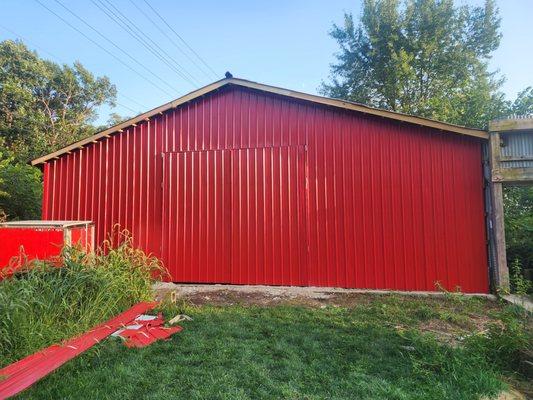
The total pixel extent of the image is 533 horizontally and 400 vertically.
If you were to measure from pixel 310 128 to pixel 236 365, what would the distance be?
4.96 meters

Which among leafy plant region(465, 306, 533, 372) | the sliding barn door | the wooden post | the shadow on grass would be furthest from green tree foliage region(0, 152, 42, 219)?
leafy plant region(465, 306, 533, 372)

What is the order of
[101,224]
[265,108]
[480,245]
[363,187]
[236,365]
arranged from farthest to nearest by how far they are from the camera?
[101,224] < [265,108] < [363,187] < [480,245] < [236,365]

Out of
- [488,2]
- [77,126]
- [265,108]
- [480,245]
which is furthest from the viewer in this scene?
[77,126]

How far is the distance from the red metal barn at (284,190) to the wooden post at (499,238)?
272mm

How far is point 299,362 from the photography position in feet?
11.0

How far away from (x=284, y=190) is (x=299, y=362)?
13.7 ft

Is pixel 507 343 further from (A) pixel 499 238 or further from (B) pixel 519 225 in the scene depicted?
(B) pixel 519 225

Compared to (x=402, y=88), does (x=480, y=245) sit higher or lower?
lower

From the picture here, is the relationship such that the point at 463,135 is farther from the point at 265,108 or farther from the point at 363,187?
the point at 265,108

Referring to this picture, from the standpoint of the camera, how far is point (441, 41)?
21.7 m

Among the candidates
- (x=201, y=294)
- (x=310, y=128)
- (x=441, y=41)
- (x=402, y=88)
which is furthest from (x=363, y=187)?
(x=441, y=41)

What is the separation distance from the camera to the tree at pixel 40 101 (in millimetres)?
23219

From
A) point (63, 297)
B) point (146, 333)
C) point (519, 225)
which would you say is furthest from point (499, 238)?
point (63, 297)

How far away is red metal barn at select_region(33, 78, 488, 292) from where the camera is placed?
641cm
